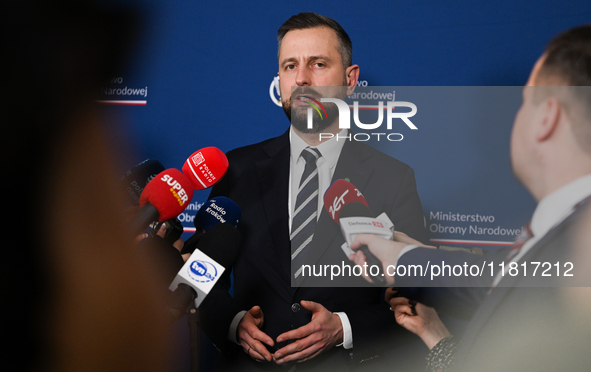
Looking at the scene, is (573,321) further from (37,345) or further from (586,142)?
(37,345)

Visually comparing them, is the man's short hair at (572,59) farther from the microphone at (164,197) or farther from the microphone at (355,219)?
the microphone at (164,197)

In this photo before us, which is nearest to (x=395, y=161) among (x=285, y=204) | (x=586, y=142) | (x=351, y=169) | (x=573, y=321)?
(x=351, y=169)

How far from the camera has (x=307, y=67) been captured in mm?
1461

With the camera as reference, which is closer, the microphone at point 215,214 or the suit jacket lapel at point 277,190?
the microphone at point 215,214

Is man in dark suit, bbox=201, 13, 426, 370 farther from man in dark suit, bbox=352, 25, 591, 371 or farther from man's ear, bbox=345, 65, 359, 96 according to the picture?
man in dark suit, bbox=352, 25, 591, 371

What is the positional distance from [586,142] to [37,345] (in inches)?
39.7

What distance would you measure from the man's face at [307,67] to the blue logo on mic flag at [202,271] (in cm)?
68

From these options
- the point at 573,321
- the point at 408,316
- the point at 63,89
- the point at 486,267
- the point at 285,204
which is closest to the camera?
the point at 63,89

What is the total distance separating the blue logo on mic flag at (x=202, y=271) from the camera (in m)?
0.89

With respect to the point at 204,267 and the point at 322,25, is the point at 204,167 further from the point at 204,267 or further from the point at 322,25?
the point at 322,25

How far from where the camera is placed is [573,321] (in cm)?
80

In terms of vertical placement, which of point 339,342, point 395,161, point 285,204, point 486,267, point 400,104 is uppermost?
point 400,104

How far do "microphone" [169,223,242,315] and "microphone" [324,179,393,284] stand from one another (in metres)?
0.28

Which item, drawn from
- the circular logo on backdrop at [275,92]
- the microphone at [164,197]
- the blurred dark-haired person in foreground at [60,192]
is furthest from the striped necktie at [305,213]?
the blurred dark-haired person in foreground at [60,192]
